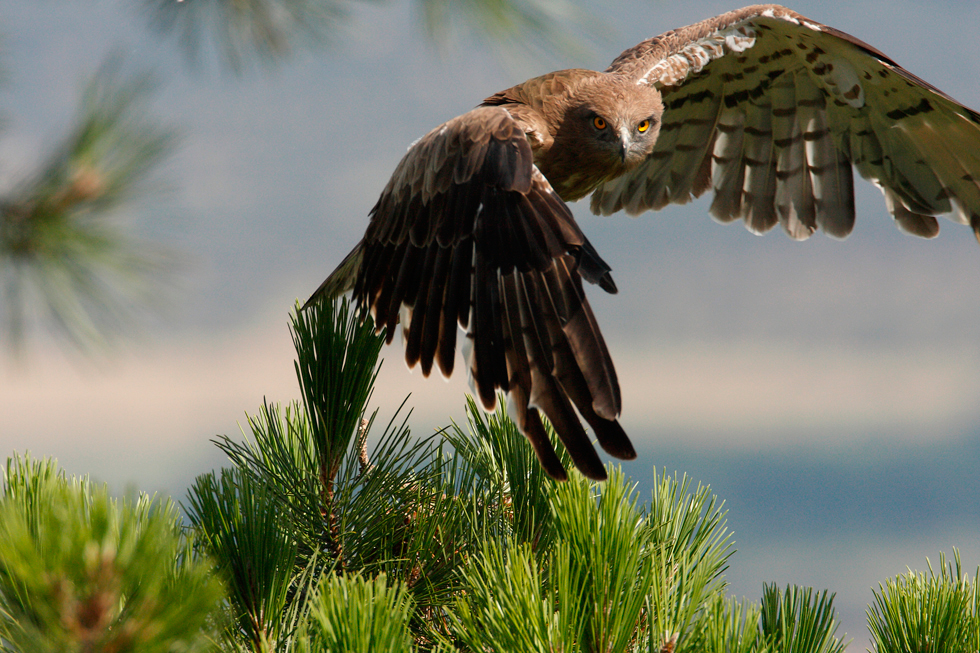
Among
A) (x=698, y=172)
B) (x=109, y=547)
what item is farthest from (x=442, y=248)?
(x=698, y=172)

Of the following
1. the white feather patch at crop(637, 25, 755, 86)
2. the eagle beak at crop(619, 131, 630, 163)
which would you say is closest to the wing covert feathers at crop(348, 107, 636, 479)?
the eagle beak at crop(619, 131, 630, 163)

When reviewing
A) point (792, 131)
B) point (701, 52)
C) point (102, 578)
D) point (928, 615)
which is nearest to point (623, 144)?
point (701, 52)

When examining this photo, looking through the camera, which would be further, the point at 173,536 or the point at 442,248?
the point at 442,248

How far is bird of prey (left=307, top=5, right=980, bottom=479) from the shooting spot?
188 cm

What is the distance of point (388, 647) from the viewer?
133 cm

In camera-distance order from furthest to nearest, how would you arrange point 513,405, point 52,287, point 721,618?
point 52,287 < point 513,405 < point 721,618

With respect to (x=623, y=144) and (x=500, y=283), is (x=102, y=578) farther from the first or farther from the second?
(x=623, y=144)

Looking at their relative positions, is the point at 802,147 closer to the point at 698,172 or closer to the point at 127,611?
the point at 698,172

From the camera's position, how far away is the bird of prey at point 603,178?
1879 millimetres

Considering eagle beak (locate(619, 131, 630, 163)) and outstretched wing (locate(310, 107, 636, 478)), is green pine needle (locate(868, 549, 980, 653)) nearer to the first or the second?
outstretched wing (locate(310, 107, 636, 478))

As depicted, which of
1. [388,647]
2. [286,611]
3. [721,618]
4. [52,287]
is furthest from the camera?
[52,287]

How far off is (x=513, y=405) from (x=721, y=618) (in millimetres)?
682

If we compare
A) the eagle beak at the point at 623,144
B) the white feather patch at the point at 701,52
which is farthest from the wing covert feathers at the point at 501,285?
the white feather patch at the point at 701,52

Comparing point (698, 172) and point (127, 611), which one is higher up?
point (698, 172)
